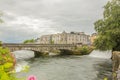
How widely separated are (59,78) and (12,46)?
38.0 m

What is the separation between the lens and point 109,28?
50.2m

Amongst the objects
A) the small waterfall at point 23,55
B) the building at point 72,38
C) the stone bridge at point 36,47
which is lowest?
the small waterfall at point 23,55

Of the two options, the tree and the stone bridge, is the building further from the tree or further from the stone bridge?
the tree

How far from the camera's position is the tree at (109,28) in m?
48.3

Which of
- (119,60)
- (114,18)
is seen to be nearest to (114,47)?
(114,18)

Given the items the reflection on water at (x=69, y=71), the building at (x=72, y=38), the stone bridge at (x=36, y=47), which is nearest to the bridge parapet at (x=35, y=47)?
the stone bridge at (x=36, y=47)

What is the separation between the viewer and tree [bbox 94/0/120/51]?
48344mm

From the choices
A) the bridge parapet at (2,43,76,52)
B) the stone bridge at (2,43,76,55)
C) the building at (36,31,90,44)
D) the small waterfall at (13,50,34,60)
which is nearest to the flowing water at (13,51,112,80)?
the bridge parapet at (2,43,76,52)

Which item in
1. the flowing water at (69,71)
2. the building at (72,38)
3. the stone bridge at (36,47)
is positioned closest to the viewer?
the flowing water at (69,71)

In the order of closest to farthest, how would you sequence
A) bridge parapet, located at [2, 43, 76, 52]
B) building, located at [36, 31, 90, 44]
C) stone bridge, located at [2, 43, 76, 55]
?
bridge parapet, located at [2, 43, 76, 52] < stone bridge, located at [2, 43, 76, 55] < building, located at [36, 31, 90, 44]

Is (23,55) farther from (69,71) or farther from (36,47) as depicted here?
(69,71)

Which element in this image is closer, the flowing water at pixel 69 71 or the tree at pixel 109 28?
the flowing water at pixel 69 71

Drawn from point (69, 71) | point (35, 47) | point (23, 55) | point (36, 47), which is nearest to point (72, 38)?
point (23, 55)

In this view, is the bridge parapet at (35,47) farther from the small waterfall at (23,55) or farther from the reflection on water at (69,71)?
the reflection on water at (69,71)
